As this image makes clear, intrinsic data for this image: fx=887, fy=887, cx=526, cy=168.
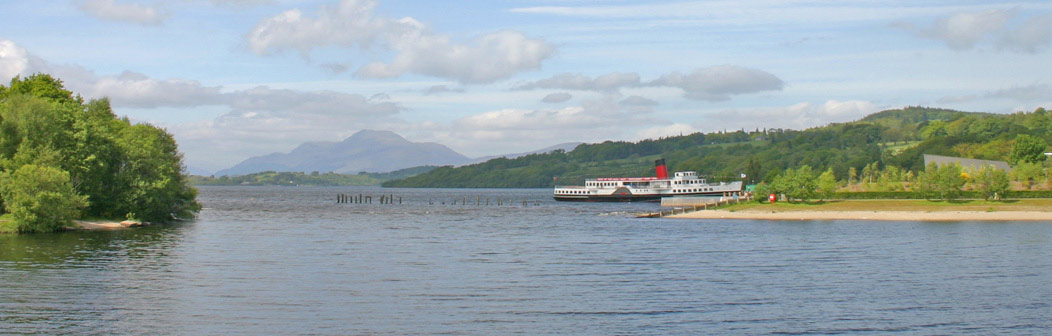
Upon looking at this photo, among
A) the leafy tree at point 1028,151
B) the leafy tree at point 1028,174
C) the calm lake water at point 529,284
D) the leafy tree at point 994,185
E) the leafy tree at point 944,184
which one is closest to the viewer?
the calm lake water at point 529,284

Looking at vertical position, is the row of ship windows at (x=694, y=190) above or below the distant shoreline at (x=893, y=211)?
above

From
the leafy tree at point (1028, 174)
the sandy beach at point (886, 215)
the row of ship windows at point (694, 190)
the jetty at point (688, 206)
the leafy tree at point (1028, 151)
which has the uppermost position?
the leafy tree at point (1028, 151)

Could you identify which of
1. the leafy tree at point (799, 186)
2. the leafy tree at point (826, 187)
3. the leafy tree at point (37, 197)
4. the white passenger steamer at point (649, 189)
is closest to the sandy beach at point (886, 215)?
the leafy tree at point (799, 186)

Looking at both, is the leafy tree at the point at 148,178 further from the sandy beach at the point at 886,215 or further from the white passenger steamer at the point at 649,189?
the white passenger steamer at the point at 649,189

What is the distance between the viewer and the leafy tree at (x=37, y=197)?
66625 mm

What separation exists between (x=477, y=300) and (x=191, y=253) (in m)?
26.5

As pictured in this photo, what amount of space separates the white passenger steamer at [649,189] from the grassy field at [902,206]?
56.6 m

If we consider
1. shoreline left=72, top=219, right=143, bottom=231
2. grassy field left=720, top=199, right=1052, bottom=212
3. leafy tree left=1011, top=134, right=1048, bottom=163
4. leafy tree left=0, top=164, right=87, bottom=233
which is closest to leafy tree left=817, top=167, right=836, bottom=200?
grassy field left=720, top=199, right=1052, bottom=212

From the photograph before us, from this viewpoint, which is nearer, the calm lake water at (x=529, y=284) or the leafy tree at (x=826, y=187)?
the calm lake water at (x=529, y=284)

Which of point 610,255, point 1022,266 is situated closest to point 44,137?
point 610,255

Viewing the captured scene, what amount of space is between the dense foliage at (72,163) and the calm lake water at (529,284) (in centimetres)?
353

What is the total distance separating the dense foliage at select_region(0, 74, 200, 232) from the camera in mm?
67875

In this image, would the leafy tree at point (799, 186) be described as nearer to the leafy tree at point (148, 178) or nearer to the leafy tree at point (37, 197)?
the leafy tree at point (148, 178)

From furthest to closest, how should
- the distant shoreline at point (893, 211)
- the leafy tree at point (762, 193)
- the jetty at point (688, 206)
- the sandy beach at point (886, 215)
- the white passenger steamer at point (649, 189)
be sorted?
1. the white passenger steamer at point (649, 189)
2. the leafy tree at point (762, 193)
3. the jetty at point (688, 206)
4. the distant shoreline at point (893, 211)
5. the sandy beach at point (886, 215)
